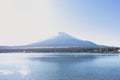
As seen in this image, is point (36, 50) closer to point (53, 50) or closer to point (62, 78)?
point (53, 50)

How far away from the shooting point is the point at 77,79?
73.5ft

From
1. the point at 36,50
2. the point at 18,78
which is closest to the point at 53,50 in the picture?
the point at 36,50

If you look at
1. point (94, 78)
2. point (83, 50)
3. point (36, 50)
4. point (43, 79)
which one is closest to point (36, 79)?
point (43, 79)

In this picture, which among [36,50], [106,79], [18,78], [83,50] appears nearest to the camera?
[106,79]

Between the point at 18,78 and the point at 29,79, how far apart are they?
123cm

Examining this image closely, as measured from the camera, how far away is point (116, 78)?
73.6 feet

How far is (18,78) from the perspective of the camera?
23453 mm

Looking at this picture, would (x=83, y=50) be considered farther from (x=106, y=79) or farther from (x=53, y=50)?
(x=106, y=79)

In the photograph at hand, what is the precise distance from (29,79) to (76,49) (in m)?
112

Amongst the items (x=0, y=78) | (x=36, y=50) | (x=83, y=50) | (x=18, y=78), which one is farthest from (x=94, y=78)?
(x=36, y=50)

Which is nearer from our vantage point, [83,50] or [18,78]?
[18,78]

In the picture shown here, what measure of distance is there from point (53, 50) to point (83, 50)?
1733 cm

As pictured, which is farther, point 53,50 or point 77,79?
point 53,50

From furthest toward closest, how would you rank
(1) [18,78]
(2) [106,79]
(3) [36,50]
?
(3) [36,50] → (1) [18,78] → (2) [106,79]
